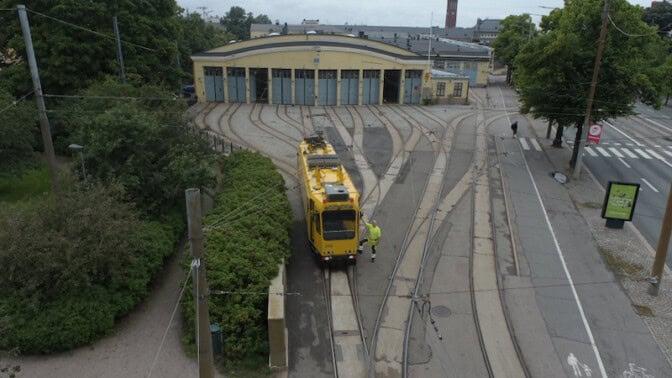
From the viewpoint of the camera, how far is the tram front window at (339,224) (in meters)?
17.0

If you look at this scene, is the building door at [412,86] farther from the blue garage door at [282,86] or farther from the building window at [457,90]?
the blue garage door at [282,86]

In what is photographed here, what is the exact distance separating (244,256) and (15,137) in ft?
43.5

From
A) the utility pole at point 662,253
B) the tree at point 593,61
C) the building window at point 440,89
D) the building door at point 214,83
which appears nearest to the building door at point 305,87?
the building door at point 214,83

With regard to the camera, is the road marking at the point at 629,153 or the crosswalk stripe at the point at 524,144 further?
the crosswalk stripe at the point at 524,144

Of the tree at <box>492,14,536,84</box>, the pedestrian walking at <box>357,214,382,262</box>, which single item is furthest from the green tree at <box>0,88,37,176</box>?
the tree at <box>492,14,536,84</box>

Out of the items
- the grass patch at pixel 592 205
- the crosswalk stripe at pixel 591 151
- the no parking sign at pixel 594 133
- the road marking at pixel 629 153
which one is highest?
the no parking sign at pixel 594 133

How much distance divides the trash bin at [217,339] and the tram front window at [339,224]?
17.1 feet

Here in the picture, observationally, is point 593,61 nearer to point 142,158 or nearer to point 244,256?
point 244,256

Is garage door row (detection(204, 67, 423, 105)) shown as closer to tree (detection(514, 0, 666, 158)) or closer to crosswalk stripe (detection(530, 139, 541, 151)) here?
crosswalk stripe (detection(530, 139, 541, 151))

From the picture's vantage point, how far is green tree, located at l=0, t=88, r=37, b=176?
21000 millimetres

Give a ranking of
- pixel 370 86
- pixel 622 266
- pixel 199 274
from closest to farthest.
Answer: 1. pixel 199 274
2. pixel 622 266
3. pixel 370 86

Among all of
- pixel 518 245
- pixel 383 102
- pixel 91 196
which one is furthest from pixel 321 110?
pixel 91 196

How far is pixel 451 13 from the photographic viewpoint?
157 meters

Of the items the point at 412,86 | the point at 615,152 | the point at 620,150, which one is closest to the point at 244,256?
the point at 615,152
